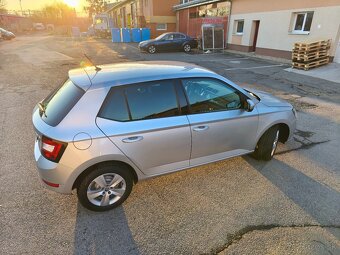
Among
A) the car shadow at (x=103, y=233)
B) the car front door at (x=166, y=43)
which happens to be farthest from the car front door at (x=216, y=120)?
the car front door at (x=166, y=43)

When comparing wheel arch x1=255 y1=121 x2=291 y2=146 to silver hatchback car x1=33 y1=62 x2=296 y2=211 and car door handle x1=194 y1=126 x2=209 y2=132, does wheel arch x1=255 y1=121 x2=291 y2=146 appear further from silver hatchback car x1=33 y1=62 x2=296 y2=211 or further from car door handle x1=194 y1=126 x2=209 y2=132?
car door handle x1=194 y1=126 x2=209 y2=132

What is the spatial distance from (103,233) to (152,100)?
5.42ft

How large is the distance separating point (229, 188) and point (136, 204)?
135cm

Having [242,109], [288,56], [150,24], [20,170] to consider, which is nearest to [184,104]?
[242,109]

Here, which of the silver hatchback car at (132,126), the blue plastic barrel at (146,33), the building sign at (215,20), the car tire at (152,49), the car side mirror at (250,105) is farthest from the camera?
the blue plastic barrel at (146,33)

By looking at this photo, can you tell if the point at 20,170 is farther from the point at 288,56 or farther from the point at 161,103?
the point at 288,56

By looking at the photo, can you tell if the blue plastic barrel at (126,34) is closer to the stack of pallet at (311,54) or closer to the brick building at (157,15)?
the brick building at (157,15)

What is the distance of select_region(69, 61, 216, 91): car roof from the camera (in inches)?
109

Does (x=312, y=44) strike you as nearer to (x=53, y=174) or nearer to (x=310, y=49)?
(x=310, y=49)

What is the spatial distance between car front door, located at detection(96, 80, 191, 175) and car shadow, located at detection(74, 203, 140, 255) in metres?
0.69

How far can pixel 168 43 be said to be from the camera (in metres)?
18.7

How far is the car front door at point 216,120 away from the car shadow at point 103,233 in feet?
4.03

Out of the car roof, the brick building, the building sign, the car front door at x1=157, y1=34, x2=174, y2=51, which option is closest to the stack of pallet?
the building sign

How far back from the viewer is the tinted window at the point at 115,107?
2.63 metres
